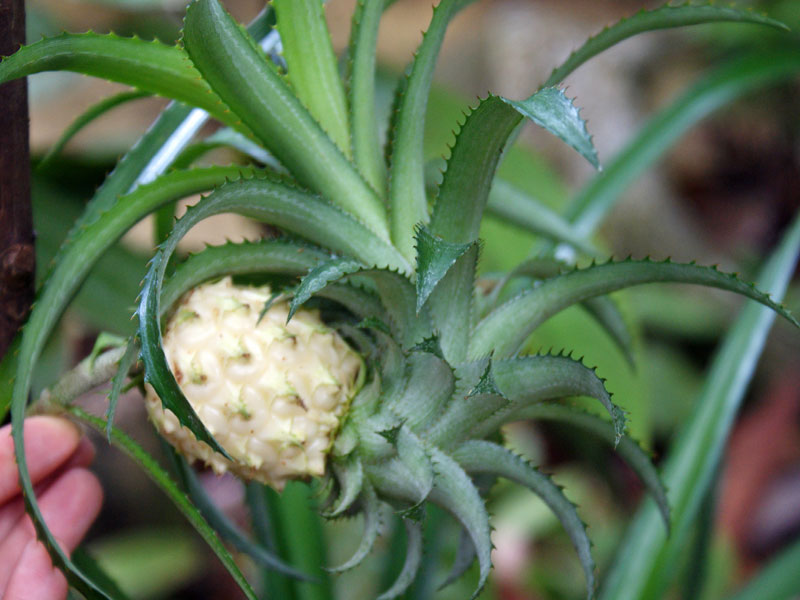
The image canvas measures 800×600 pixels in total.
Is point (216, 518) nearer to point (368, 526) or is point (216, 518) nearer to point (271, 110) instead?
point (368, 526)

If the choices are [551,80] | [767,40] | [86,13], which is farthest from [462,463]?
[86,13]

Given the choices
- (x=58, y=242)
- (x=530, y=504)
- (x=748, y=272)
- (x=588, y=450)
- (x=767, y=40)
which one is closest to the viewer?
(x=58, y=242)

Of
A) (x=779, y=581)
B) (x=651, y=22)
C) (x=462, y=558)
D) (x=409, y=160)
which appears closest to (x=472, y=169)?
(x=409, y=160)

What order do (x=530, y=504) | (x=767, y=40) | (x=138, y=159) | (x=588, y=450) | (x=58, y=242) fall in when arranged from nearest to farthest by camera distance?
(x=138, y=159)
(x=58, y=242)
(x=588, y=450)
(x=530, y=504)
(x=767, y=40)

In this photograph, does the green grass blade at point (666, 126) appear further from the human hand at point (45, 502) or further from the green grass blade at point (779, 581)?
the human hand at point (45, 502)

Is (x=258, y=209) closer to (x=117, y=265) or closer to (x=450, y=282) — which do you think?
(x=450, y=282)

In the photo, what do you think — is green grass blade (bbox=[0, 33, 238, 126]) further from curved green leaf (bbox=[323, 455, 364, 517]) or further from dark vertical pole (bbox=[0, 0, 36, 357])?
curved green leaf (bbox=[323, 455, 364, 517])
